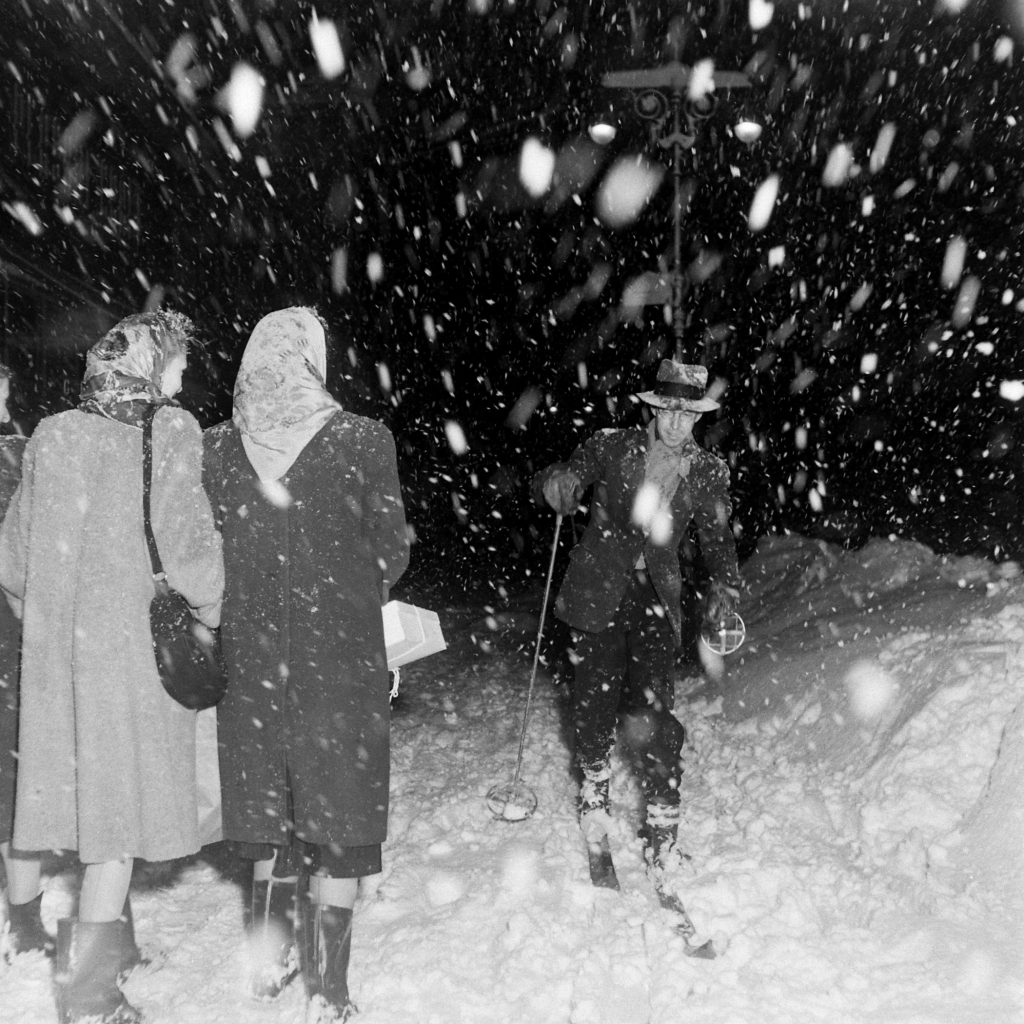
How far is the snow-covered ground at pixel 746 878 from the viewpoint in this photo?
2840 mm

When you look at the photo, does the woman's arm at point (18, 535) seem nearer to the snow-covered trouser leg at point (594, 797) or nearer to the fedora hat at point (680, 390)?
the fedora hat at point (680, 390)

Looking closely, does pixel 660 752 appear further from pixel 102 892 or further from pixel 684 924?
pixel 102 892

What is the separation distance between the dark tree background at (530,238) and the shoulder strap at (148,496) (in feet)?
19.5

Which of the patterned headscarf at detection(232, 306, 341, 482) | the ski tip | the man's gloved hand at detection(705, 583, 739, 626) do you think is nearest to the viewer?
the patterned headscarf at detection(232, 306, 341, 482)

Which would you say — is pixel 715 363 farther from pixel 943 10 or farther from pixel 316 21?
pixel 316 21

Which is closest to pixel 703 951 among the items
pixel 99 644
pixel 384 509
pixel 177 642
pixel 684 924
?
pixel 684 924

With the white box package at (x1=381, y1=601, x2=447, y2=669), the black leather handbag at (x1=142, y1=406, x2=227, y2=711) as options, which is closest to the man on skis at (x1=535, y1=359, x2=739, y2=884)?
the white box package at (x1=381, y1=601, x2=447, y2=669)

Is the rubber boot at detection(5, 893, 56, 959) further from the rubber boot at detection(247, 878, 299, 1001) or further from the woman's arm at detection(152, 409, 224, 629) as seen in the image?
the woman's arm at detection(152, 409, 224, 629)

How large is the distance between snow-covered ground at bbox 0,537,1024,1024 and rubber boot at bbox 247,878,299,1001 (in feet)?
0.20

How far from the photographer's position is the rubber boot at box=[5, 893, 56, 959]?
2906mm

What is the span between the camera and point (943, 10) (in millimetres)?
8492

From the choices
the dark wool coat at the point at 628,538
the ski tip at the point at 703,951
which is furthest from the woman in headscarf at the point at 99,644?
the ski tip at the point at 703,951

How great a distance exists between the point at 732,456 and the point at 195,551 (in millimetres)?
8826

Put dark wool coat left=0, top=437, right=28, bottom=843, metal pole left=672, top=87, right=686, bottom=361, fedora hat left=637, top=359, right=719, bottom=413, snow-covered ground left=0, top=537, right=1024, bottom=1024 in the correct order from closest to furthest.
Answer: dark wool coat left=0, top=437, right=28, bottom=843
snow-covered ground left=0, top=537, right=1024, bottom=1024
fedora hat left=637, top=359, right=719, bottom=413
metal pole left=672, top=87, right=686, bottom=361
